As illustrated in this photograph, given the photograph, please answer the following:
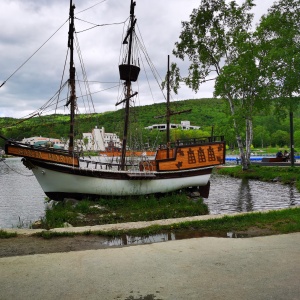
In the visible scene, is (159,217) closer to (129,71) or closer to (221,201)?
(221,201)

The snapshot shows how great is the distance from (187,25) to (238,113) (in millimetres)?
10787

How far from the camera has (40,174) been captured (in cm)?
1580

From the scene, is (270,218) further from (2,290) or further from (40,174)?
(40,174)

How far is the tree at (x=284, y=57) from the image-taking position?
67.7ft

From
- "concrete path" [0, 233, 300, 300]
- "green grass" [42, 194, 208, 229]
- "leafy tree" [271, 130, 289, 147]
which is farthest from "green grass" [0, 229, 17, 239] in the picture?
"leafy tree" [271, 130, 289, 147]

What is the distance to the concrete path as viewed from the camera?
14.7 ft

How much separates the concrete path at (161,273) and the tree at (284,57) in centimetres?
1673

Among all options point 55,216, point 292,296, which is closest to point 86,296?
point 292,296

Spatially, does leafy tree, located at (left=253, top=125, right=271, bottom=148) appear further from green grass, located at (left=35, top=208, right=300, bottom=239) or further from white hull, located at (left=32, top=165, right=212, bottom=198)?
green grass, located at (left=35, top=208, right=300, bottom=239)

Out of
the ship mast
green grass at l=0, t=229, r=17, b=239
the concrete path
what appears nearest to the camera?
the concrete path

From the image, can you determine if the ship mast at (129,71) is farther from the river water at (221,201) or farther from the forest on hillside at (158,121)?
the river water at (221,201)

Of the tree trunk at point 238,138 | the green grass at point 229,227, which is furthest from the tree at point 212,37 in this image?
the green grass at point 229,227

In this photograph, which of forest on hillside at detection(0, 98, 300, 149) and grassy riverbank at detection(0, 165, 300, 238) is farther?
forest on hillside at detection(0, 98, 300, 149)

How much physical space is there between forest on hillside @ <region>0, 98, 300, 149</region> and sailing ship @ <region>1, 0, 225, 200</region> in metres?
1.28
